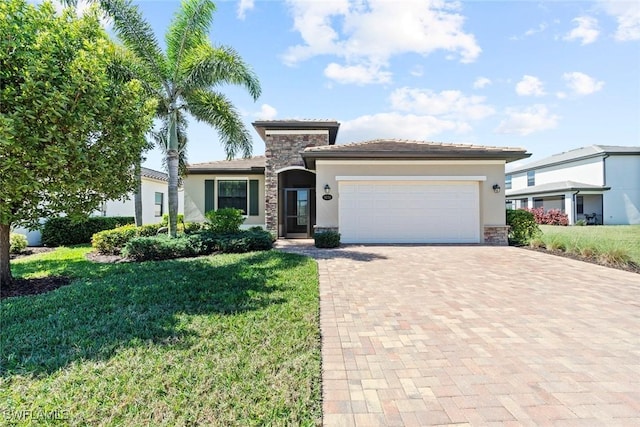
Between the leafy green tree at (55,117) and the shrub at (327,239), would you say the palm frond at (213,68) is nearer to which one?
the leafy green tree at (55,117)

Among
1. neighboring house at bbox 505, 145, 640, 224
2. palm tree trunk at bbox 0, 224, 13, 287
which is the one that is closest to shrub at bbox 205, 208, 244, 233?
palm tree trunk at bbox 0, 224, 13, 287

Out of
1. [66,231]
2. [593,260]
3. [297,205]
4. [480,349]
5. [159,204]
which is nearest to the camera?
[480,349]

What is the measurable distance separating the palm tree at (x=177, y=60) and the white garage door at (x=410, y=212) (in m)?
5.85

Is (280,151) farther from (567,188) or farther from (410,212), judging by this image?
(567,188)

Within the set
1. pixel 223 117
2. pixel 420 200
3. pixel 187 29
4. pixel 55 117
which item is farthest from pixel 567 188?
pixel 55 117

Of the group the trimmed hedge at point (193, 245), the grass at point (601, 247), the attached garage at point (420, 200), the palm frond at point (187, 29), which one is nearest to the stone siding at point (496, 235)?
the attached garage at point (420, 200)

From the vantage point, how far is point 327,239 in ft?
38.5

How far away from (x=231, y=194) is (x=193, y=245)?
7.30m

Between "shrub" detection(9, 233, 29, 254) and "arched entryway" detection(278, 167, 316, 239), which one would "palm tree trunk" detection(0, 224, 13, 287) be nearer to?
"shrub" detection(9, 233, 29, 254)

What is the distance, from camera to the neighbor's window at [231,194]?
669 inches

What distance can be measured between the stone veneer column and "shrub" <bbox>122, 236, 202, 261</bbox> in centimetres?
574

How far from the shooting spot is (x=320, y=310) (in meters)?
5.07

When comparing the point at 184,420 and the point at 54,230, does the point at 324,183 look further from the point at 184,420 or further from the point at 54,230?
the point at 54,230

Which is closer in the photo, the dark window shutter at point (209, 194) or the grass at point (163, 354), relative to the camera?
the grass at point (163, 354)
